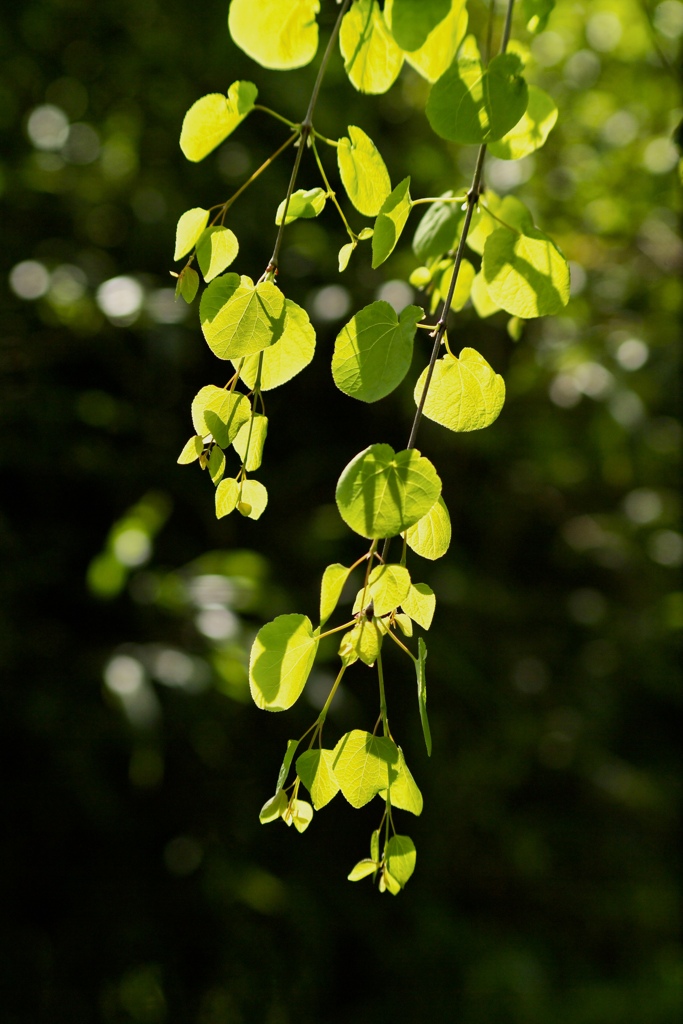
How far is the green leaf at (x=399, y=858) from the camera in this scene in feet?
1.15

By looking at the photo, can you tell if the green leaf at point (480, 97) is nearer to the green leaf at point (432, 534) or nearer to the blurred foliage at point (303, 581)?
the green leaf at point (432, 534)

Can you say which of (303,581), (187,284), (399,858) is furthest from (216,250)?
(303,581)

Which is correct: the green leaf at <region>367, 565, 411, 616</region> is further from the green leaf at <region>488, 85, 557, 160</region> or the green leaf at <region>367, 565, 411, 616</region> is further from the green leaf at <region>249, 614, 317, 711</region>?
the green leaf at <region>488, 85, 557, 160</region>

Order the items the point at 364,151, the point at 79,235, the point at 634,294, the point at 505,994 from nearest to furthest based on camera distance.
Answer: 1. the point at 364,151
2. the point at 505,994
3. the point at 79,235
4. the point at 634,294

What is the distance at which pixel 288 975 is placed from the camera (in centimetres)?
134

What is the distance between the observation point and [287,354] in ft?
1.18

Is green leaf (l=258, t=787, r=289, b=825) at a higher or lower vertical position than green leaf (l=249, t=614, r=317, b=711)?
lower

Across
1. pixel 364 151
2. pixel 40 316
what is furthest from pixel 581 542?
pixel 364 151

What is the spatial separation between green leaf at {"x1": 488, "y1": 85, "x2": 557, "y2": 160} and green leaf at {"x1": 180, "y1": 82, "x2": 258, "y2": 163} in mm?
130

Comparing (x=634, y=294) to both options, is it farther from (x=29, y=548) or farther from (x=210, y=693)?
(x=29, y=548)

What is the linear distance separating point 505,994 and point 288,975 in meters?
0.35

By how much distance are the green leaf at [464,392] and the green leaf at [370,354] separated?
27mm

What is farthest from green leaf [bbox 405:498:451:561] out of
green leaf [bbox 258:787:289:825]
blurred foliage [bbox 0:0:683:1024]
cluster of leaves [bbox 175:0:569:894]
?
blurred foliage [bbox 0:0:683:1024]

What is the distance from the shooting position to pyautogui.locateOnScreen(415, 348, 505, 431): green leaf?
344 millimetres
